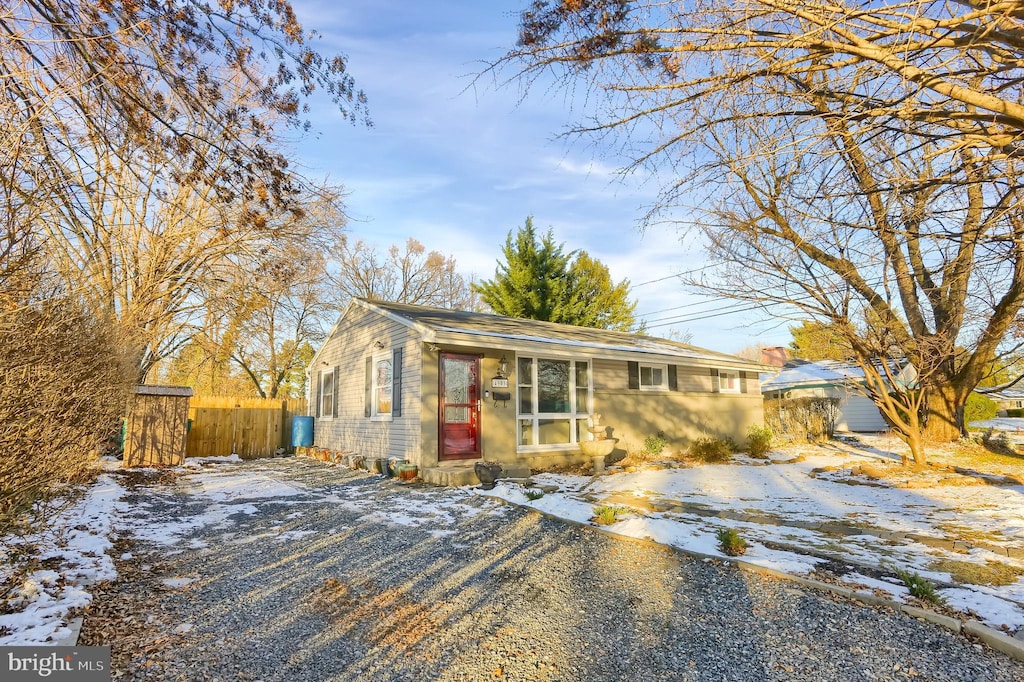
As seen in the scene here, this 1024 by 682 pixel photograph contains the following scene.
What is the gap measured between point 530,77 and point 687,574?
4217mm

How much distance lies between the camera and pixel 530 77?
4109 mm

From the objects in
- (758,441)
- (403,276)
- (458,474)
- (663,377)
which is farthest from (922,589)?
(403,276)

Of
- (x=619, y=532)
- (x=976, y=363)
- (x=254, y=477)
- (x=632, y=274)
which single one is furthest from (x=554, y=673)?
(x=632, y=274)

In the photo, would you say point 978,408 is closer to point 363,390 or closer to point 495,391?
point 495,391

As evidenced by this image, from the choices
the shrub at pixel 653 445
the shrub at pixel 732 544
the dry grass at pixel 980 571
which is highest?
the shrub at pixel 653 445

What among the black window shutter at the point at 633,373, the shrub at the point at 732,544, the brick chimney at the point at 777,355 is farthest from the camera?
the brick chimney at the point at 777,355

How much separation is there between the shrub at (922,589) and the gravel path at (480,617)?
0.29m

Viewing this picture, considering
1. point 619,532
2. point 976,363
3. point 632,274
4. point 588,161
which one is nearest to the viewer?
point 588,161

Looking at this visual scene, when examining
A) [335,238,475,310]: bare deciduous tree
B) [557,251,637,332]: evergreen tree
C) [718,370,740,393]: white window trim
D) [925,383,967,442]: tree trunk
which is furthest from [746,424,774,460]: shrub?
[335,238,475,310]: bare deciduous tree

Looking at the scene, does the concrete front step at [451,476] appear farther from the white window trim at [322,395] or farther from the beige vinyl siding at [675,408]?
the white window trim at [322,395]

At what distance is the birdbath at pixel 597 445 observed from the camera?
990 centimetres

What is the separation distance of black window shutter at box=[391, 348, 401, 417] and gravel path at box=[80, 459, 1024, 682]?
15.0 ft

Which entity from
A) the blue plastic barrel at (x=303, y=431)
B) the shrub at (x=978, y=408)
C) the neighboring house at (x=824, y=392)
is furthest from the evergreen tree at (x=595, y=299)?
the shrub at (x=978, y=408)

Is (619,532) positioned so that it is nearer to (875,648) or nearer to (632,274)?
(875,648)
